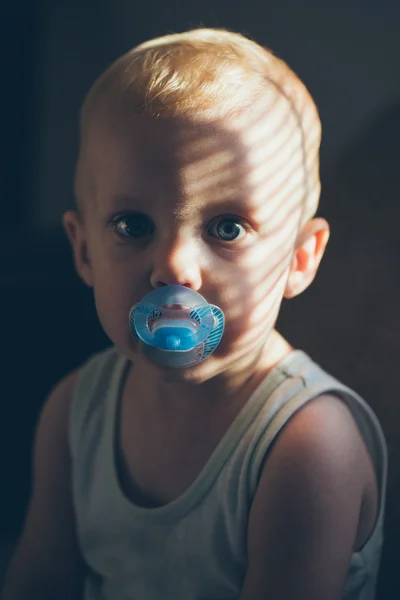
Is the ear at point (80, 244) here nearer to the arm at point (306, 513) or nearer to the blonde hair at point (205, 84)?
the blonde hair at point (205, 84)

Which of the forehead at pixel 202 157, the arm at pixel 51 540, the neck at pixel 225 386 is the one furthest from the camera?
the arm at pixel 51 540

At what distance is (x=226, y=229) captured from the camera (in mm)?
701

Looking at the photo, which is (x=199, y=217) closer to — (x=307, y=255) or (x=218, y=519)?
(x=307, y=255)

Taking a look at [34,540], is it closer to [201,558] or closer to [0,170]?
[201,558]

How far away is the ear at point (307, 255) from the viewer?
77cm

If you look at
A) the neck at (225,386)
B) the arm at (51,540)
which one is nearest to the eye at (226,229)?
the neck at (225,386)

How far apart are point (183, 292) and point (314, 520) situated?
0.23 m

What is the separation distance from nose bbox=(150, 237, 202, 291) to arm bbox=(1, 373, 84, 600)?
12.1 inches

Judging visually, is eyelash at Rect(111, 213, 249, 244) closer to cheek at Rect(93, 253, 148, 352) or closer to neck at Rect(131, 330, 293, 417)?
cheek at Rect(93, 253, 148, 352)

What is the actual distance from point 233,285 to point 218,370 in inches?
3.5

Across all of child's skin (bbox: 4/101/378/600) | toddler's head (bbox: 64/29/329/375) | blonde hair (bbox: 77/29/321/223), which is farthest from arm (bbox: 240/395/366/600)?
blonde hair (bbox: 77/29/321/223)

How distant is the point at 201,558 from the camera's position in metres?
0.76

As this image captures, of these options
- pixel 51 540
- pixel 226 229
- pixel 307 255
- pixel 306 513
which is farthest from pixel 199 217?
pixel 51 540

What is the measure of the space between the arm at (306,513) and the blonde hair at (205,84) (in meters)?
0.21
